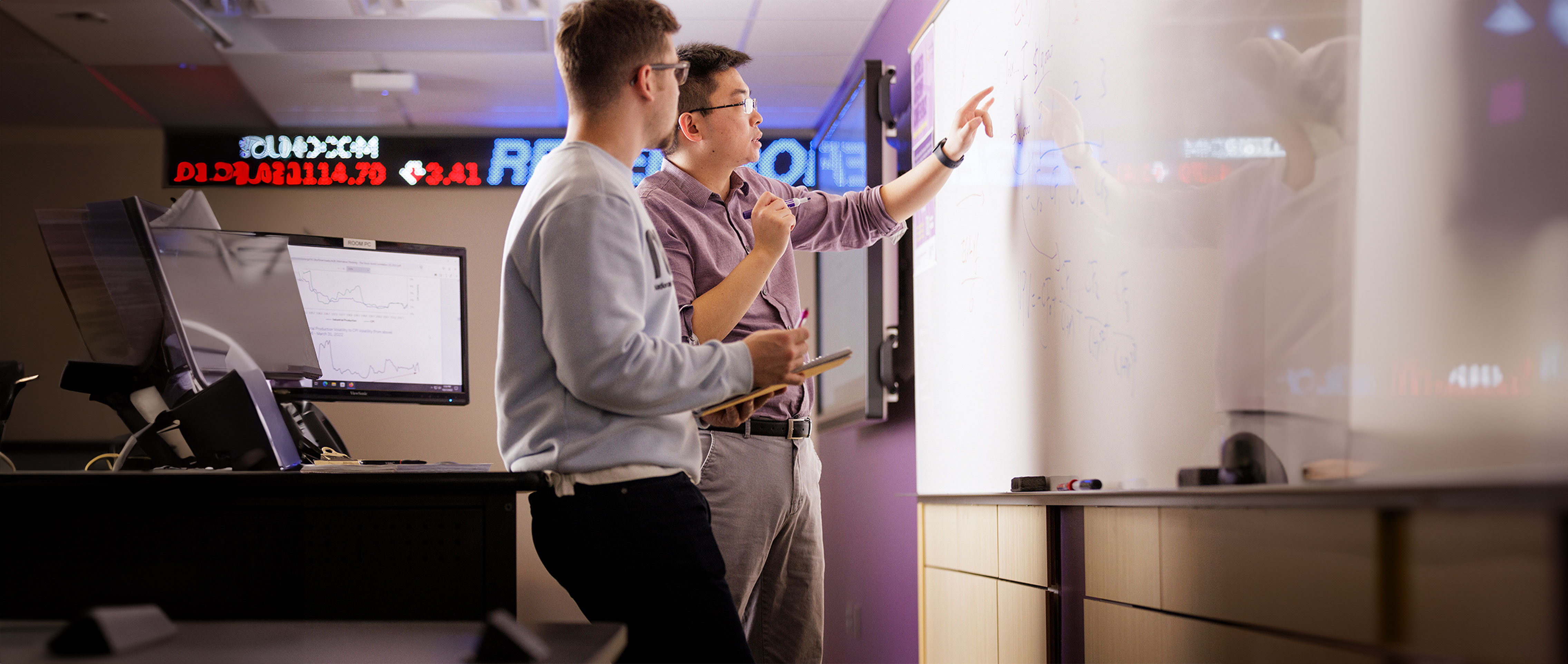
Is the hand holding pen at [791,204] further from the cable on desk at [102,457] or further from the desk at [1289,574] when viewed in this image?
the cable on desk at [102,457]

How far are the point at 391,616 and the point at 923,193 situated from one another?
1.21 metres

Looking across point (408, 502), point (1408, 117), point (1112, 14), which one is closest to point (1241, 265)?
point (1408, 117)

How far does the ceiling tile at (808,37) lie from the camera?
12.4 feet

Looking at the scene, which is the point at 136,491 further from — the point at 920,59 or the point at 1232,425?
the point at 920,59

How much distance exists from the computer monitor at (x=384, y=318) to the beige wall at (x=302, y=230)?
8.80 feet

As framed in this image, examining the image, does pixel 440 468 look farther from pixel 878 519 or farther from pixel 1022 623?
pixel 878 519

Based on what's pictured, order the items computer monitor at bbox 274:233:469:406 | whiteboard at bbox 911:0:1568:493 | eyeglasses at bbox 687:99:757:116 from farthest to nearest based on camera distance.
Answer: computer monitor at bbox 274:233:469:406 < eyeglasses at bbox 687:99:757:116 < whiteboard at bbox 911:0:1568:493

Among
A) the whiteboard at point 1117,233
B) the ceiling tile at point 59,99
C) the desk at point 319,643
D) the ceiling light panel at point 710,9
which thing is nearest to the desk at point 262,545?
the desk at point 319,643

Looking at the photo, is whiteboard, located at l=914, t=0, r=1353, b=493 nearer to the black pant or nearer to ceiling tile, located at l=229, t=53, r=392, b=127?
the black pant

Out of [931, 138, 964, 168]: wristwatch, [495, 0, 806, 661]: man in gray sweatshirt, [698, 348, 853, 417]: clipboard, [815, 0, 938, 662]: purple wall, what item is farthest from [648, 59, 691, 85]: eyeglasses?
[815, 0, 938, 662]: purple wall

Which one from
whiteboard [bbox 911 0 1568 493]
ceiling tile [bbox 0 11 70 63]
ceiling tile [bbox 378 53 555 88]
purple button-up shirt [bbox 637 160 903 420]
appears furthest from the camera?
ceiling tile [bbox 378 53 555 88]

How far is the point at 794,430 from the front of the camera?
1.76m

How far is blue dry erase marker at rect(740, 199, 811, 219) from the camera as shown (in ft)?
6.18

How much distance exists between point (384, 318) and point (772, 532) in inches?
38.9
